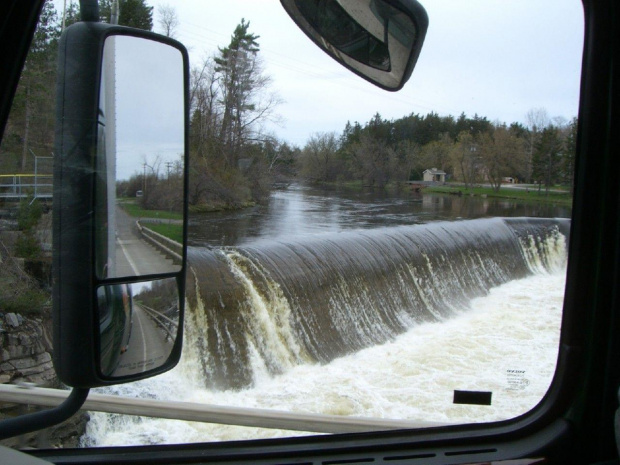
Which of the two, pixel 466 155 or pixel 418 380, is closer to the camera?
pixel 466 155

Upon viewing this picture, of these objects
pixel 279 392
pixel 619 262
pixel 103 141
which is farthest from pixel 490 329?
pixel 103 141

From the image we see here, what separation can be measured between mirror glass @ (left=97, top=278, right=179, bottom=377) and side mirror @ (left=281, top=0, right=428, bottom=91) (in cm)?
61

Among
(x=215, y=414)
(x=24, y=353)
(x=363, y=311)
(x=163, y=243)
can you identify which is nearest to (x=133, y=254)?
(x=163, y=243)

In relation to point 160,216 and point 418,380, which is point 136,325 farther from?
point 418,380

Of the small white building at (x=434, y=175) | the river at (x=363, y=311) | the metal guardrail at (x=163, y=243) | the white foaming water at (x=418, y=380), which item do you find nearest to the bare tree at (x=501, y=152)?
the river at (x=363, y=311)

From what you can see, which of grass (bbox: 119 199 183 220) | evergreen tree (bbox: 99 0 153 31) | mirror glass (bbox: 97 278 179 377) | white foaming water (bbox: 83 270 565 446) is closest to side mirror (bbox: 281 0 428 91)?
evergreen tree (bbox: 99 0 153 31)

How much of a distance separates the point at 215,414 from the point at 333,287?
5.08 meters

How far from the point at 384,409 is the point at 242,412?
1802 mm

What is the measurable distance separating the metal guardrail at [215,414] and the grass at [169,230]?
66cm

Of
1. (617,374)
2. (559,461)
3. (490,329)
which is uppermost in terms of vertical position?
(617,374)

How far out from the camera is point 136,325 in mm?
935

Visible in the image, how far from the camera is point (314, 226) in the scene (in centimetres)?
809

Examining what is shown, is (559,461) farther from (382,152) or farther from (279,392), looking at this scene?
(279,392)

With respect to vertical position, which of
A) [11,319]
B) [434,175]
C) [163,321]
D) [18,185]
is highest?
[434,175]
